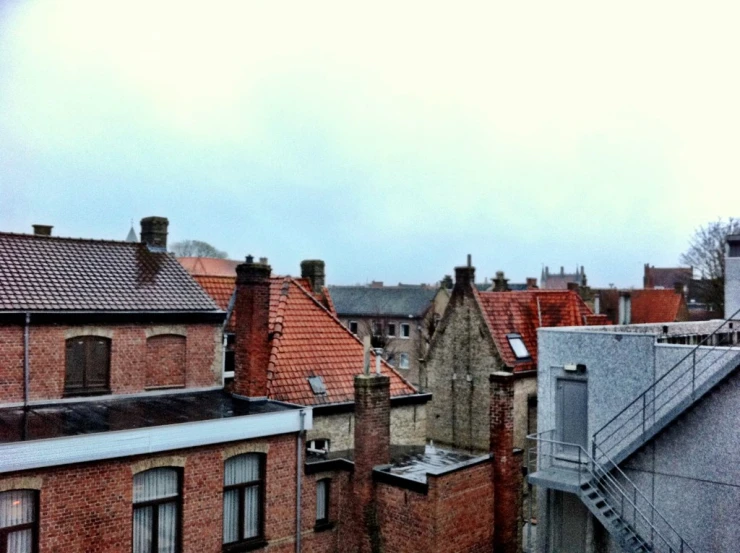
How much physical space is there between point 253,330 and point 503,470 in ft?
24.9

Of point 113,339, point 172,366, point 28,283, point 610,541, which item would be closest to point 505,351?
point 610,541

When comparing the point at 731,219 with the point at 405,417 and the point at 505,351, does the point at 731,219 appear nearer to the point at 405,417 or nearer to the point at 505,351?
the point at 505,351

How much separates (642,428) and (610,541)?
3097 millimetres

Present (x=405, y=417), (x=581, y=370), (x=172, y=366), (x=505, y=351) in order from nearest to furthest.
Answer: (x=581, y=370) → (x=172, y=366) → (x=405, y=417) → (x=505, y=351)

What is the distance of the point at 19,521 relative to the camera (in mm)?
12523

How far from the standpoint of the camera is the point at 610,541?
53.5ft

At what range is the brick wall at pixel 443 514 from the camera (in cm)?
1570

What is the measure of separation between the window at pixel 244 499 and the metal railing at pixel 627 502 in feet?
23.6

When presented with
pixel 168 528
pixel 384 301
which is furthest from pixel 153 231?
pixel 384 301

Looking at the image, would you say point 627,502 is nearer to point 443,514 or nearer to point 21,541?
point 443,514

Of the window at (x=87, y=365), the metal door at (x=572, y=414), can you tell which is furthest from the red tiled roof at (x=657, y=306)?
the window at (x=87, y=365)

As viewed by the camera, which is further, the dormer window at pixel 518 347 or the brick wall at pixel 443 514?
the dormer window at pixel 518 347

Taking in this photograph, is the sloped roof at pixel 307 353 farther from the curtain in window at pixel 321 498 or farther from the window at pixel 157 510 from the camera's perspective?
the window at pixel 157 510

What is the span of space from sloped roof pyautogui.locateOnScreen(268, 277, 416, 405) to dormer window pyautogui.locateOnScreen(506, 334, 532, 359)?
6775mm
